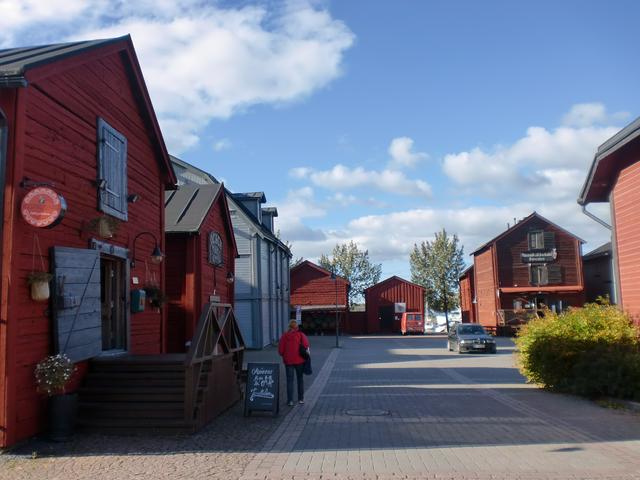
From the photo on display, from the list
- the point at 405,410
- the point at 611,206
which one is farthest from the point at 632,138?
the point at 405,410

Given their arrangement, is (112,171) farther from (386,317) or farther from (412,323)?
(386,317)

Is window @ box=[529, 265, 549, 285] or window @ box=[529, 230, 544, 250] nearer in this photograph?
window @ box=[529, 265, 549, 285]

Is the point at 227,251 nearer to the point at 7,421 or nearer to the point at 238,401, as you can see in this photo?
the point at 238,401

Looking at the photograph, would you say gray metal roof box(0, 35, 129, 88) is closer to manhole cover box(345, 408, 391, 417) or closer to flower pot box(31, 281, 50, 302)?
flower pot box(31, 281, 50, 302)

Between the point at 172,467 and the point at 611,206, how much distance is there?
12832 millimetres

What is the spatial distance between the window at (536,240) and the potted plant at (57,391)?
146 ft

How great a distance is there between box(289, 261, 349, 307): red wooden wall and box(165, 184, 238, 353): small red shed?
39.0 metres

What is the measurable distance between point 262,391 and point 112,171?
4986 mm

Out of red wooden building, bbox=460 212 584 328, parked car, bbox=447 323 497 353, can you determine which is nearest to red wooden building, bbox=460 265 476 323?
red wooden building, bbox=460 212 584 328

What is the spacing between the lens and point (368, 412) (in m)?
11.8

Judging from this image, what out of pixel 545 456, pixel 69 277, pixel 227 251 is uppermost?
pixel 227 251


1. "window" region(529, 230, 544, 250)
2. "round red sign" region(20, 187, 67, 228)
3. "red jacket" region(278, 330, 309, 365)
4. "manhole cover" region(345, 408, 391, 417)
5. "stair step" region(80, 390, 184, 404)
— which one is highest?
"window" region(529, 230, 544, 250)

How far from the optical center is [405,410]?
39.5ft

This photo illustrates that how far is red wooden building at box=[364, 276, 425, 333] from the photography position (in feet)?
203
